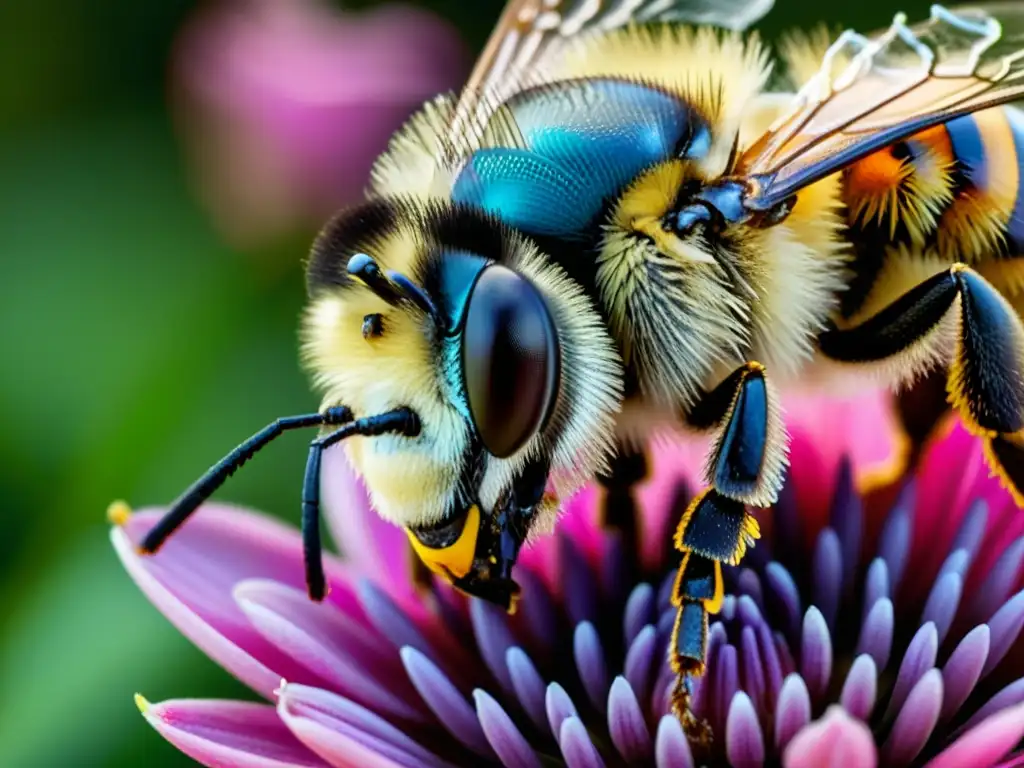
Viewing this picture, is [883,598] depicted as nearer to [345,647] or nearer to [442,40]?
[345,647]

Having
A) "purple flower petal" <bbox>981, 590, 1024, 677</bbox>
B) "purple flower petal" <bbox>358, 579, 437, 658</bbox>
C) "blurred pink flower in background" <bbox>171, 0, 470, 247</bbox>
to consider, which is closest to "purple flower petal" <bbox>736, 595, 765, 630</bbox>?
"purple flower petal" <bbox>981, 590, 1024, 677</bbox>

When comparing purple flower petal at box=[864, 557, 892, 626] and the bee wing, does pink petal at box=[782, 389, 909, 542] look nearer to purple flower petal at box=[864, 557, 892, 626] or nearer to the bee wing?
purple flower petal at box=[864, 557, 892, 626]

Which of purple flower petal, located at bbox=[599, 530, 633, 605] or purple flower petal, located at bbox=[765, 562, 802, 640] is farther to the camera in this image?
purple flower petal, located at bbox=[599, 530, 633, 605]

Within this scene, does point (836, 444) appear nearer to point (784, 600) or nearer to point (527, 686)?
point (784, 600)

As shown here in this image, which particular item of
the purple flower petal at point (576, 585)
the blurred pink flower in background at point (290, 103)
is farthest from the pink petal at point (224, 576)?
the blurred pink flower in background at point (290, 103)

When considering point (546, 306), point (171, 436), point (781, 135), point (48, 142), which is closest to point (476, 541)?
point (546, 306)
